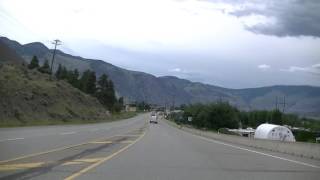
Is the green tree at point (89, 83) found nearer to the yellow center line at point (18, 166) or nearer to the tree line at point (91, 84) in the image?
the tree line at point (91, 84)

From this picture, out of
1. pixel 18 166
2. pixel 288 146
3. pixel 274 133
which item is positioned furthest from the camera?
pixel 274 133

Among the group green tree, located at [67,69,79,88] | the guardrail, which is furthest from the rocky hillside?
green tree, located at [67,69,79,88]

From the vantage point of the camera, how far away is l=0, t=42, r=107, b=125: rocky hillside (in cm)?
7631

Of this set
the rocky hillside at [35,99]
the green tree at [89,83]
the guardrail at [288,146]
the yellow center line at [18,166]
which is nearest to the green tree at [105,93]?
the green tree at [89,83]

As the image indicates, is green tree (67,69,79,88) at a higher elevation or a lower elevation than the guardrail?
higher

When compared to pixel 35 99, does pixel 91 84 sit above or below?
above

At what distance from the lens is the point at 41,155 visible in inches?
806

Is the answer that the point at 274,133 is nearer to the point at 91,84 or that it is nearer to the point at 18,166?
the point at 18,166

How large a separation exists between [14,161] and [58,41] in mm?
103508

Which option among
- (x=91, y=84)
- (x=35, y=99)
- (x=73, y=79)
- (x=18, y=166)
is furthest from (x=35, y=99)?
(x=91, y=84)

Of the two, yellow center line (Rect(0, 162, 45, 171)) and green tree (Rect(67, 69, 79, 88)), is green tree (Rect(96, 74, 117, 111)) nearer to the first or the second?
green tree (Rect(67, 69, 79, 88))

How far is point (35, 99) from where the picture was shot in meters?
91.6

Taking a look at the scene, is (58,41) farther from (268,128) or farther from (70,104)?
(268,128)

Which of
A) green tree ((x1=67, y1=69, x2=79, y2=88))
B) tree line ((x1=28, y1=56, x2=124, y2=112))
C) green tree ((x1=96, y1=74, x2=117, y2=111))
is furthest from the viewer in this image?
green tree ((x1=96, y1=74, x2=117, y2=111))
